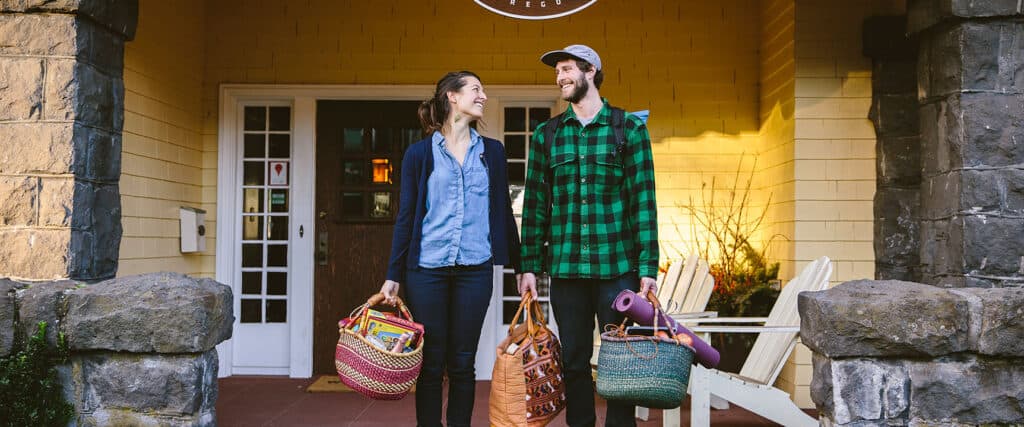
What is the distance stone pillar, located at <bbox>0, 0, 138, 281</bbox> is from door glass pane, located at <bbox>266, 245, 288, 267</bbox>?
2515 millimetres

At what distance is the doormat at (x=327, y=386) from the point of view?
5688 millimetres

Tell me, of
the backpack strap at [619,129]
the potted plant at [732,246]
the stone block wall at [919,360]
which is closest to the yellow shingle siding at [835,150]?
the potted plant at [732,246]

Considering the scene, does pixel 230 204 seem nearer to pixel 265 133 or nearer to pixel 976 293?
pixel 265 133

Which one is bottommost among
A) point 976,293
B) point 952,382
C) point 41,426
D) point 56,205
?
point 41,426

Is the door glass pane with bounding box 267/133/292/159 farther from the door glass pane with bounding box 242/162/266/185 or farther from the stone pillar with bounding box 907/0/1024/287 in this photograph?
the stone pillar with bounding box 907/0/1024/287

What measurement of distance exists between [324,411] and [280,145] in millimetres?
2222

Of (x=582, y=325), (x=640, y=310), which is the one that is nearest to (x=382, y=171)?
(x=582, y=325)

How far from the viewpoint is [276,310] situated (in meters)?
6.32

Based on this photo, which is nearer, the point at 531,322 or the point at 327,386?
the point at 531,322

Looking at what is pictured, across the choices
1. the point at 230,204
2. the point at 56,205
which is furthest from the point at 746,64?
the point at 56,205

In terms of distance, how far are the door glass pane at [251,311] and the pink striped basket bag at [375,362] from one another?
340 centimetres

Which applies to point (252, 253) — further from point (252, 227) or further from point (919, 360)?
point (919, 360)

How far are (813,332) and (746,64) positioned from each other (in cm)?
358

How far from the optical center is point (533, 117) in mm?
6363
